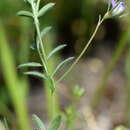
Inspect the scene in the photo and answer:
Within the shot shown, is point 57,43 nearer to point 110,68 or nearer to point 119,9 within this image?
point 110,68

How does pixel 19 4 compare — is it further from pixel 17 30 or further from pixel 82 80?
pixel 82 80

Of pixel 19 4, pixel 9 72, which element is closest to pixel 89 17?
pixel 19 4

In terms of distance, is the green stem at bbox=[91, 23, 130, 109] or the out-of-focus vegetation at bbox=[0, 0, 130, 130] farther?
the out-of-focus vegetation at bbox=[0, 0, 130, 130]

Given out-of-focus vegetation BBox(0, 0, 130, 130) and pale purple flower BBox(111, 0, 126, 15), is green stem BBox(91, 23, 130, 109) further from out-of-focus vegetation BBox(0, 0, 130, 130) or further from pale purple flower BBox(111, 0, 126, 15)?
pale purple flower BBox(111, 0, 126, 15)

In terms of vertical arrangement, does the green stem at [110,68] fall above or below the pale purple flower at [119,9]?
below

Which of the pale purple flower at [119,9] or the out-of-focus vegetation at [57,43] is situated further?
the out-of-focus vegetation at [57,43]

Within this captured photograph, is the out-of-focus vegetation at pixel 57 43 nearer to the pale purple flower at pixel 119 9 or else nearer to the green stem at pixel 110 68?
the green stem at pixel 110 68

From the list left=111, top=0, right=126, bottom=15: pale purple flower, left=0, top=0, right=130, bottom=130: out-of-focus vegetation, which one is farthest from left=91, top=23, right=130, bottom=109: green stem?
left=111, top=0, right=126, bottom=15: pale purple flower

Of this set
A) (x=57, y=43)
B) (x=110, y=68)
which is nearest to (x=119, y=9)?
(x=110, y=68)

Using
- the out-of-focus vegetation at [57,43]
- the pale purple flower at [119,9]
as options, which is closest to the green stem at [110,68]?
the out-of-focus vegetation at [57,43]

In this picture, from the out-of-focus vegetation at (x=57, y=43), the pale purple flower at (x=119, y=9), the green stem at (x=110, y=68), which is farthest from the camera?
the out-of-focus vegetation at (x=57, y=43)

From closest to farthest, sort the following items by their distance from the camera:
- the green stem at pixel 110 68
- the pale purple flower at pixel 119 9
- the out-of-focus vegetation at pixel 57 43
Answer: the pale purple flower at pixel 119 9 < the green stem at pixel 110 68 < the out-of-focus vegetation at pixel 57 43
